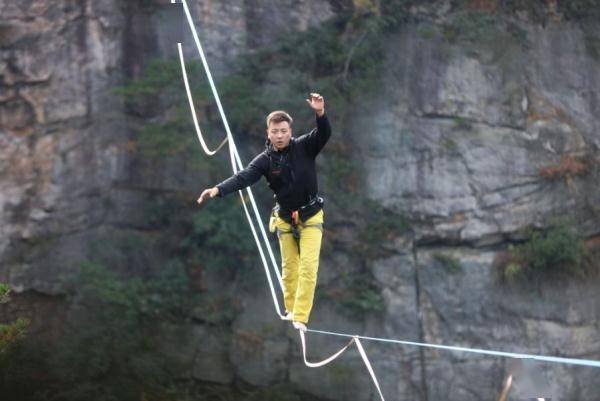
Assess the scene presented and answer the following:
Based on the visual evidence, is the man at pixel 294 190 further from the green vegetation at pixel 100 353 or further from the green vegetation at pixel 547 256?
the green vegetation at pixel 547 256

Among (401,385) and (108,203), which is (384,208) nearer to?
(401,385)

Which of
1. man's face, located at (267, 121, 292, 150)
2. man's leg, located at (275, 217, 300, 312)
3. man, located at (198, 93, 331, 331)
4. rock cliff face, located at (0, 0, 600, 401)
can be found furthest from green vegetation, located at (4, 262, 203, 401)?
man's face, located at (267, 121, 292, 150)

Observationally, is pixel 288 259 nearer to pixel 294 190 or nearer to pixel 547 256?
pixel 294 190

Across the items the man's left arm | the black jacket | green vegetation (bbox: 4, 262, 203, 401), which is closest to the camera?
the man's left arm

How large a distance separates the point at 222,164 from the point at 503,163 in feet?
13.4

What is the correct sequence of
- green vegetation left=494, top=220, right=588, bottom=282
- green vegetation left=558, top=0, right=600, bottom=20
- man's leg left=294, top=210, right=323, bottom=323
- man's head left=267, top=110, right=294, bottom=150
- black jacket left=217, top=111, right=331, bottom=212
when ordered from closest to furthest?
man's head left=267, top=110, right=294, bottom=150
black jacket left=217, top=111, right=331, bottom=212
man's leg left=294, top=210, right=323, bottom=323
green vegetation left=494, top=220, right=588, bottom=282
green vegetation left=558, top=0, right=600, bottom=20

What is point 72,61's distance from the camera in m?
14.5

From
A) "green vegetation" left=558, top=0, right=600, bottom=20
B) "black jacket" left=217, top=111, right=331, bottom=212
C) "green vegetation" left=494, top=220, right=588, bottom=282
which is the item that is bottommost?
"green vegetation" left=494, top=220, right=588, bottom=282

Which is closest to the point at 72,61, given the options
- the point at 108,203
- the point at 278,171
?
the point at 108,203

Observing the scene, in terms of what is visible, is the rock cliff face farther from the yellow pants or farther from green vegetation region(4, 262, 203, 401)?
the yellow pants

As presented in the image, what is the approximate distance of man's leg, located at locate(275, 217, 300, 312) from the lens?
254 inches

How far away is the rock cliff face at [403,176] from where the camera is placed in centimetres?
1402

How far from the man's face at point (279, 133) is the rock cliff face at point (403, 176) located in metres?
8.19

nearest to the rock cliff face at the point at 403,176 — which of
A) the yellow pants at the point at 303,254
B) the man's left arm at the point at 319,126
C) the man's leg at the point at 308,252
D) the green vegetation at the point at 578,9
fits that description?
the green vegetation at the point at 578,9
